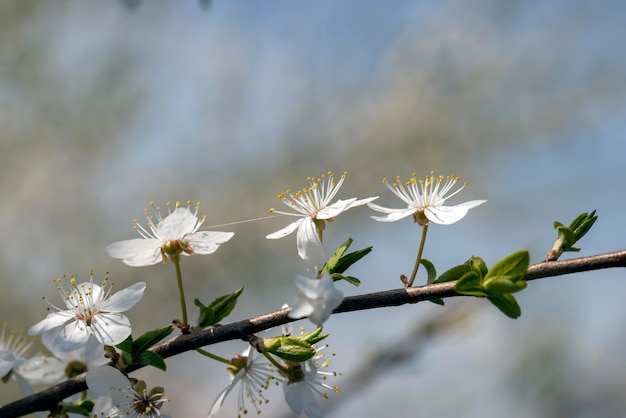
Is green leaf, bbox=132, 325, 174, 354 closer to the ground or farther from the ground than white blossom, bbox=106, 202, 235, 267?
closer to the ground

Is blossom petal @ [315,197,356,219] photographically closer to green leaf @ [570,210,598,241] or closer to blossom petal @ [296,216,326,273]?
blossom petal @ [296,216,326,273]

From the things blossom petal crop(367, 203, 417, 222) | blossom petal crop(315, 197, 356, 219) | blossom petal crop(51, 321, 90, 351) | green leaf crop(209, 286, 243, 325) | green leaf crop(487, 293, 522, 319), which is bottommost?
green leaf crop(487, 293, 522, 319)

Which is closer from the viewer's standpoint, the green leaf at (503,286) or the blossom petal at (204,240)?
the green leaf at (503,286)

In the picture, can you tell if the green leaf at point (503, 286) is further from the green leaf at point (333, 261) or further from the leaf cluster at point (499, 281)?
the green leaf at point (333, 261)

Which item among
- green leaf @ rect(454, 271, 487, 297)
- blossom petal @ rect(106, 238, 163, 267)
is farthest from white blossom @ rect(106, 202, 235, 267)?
green leaf @ rect(454, 271, 487, 297)

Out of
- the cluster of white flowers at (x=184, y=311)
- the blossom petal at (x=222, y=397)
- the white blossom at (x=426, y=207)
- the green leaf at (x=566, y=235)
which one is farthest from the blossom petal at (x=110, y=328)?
the green leaf at (x=566, y=235)

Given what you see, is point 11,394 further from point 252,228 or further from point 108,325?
point 108,325
